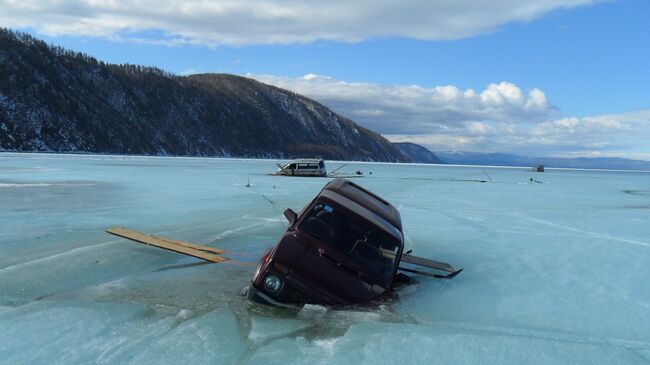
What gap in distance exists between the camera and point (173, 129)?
15312 cm

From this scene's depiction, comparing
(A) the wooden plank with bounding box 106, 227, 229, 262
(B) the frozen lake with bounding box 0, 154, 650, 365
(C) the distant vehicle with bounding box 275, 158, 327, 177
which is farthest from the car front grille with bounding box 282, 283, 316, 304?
(C) the distant vehicle with bounding box 275, 158, 327, 177

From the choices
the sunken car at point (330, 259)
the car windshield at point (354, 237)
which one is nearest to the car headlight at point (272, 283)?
the sunken car at point (330, 259)

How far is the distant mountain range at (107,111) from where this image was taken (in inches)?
4552

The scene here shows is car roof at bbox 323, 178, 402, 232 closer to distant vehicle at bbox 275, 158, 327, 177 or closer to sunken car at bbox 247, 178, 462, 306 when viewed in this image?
sunken car at bbox 247, 178, 462, 306

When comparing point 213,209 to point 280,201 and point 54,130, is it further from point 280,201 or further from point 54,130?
point 54,130

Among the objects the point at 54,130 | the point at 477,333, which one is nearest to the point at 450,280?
the point at 477,333

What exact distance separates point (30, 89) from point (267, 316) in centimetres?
13432

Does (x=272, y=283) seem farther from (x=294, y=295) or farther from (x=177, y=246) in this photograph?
(x=177, y=246)

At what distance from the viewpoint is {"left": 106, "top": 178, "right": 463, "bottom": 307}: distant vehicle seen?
6656mm

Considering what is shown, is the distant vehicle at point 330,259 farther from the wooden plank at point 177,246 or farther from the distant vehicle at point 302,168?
the distant vehicle at point 302,168

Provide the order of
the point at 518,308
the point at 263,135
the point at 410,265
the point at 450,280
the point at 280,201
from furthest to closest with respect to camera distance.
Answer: the point at 263,135 → the point at 280,201 → the point at 410,265 → the point at 450,280 → the point at 518,308

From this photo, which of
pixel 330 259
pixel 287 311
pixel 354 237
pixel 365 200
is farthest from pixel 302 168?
pixel 287 311

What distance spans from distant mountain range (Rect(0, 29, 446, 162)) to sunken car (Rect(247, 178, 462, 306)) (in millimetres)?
116140

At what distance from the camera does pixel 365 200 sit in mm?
8523
